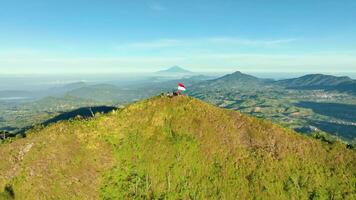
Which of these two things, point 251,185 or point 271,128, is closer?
point 251,185

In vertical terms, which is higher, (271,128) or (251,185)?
(271,128)

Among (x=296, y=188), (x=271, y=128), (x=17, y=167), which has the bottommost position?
(x=296, y=188)

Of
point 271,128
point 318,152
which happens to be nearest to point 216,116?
point 271,128

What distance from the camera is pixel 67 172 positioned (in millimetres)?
91438

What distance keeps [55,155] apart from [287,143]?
65755 millimetres

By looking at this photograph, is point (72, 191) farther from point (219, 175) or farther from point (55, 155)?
point (219, 175)

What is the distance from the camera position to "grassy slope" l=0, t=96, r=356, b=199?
91.4 meters

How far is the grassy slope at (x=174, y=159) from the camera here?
91.4 metres

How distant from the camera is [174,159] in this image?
10062 cm

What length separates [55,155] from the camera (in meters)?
94.4

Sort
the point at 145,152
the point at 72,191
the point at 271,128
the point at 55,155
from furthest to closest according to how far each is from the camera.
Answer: the point at 271,128, the point at 145,152, the point at 55,155, the point at 72,191

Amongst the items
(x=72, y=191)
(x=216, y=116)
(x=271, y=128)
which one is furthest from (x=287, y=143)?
(x=72, y=191)

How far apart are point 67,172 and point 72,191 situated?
583cm

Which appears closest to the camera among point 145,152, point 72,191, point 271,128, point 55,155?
point 72,191
